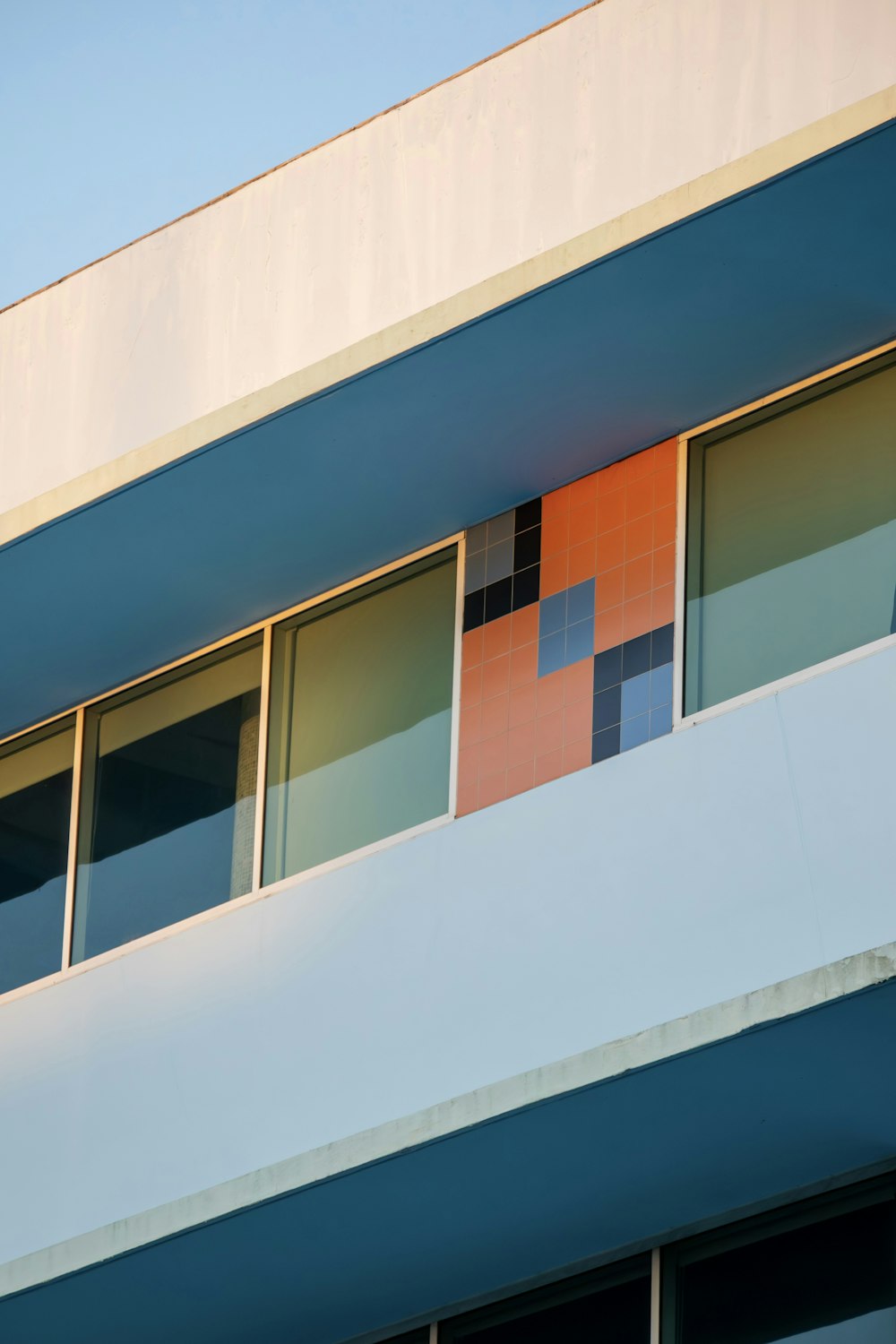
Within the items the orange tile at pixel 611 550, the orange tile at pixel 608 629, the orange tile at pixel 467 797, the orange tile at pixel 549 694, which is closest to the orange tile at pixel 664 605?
the orange tile at pixel 608 629

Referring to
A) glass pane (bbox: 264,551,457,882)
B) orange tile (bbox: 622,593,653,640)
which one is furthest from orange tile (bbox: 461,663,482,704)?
orange tile (bbox: 622,593,653,640)

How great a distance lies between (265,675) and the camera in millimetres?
12086

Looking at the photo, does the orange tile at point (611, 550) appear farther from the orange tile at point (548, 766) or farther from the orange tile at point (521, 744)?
the orange tile at point (548, 766)

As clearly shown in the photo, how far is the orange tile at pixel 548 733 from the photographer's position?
10469mm

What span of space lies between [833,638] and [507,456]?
1.98 meters

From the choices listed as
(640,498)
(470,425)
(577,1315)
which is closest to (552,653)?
(640,498)

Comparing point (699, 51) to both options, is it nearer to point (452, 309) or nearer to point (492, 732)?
point (452, 309)

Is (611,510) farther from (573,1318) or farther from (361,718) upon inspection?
(573,1318)

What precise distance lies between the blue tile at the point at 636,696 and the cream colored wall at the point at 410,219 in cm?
176

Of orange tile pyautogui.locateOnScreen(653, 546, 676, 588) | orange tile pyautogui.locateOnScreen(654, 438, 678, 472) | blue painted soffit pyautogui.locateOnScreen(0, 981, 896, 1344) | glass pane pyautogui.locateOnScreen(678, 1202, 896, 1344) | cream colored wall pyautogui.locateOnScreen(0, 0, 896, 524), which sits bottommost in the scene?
glass pane pyautogui.locateOnScreen(678, 1202, 896, 1344)

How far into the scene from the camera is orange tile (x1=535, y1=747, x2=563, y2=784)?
408 inches

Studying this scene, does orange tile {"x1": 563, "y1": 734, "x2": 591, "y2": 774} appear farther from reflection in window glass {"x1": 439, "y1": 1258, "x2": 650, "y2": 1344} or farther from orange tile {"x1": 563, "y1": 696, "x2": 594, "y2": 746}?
reflection in window glass {"x1": 439, "y1": 1258, "x2": 650, "y2": 1344}

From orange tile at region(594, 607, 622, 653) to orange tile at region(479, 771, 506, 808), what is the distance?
2.35 ft

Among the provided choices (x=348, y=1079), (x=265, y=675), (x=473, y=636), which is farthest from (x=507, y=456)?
(x=348, y=1079)
